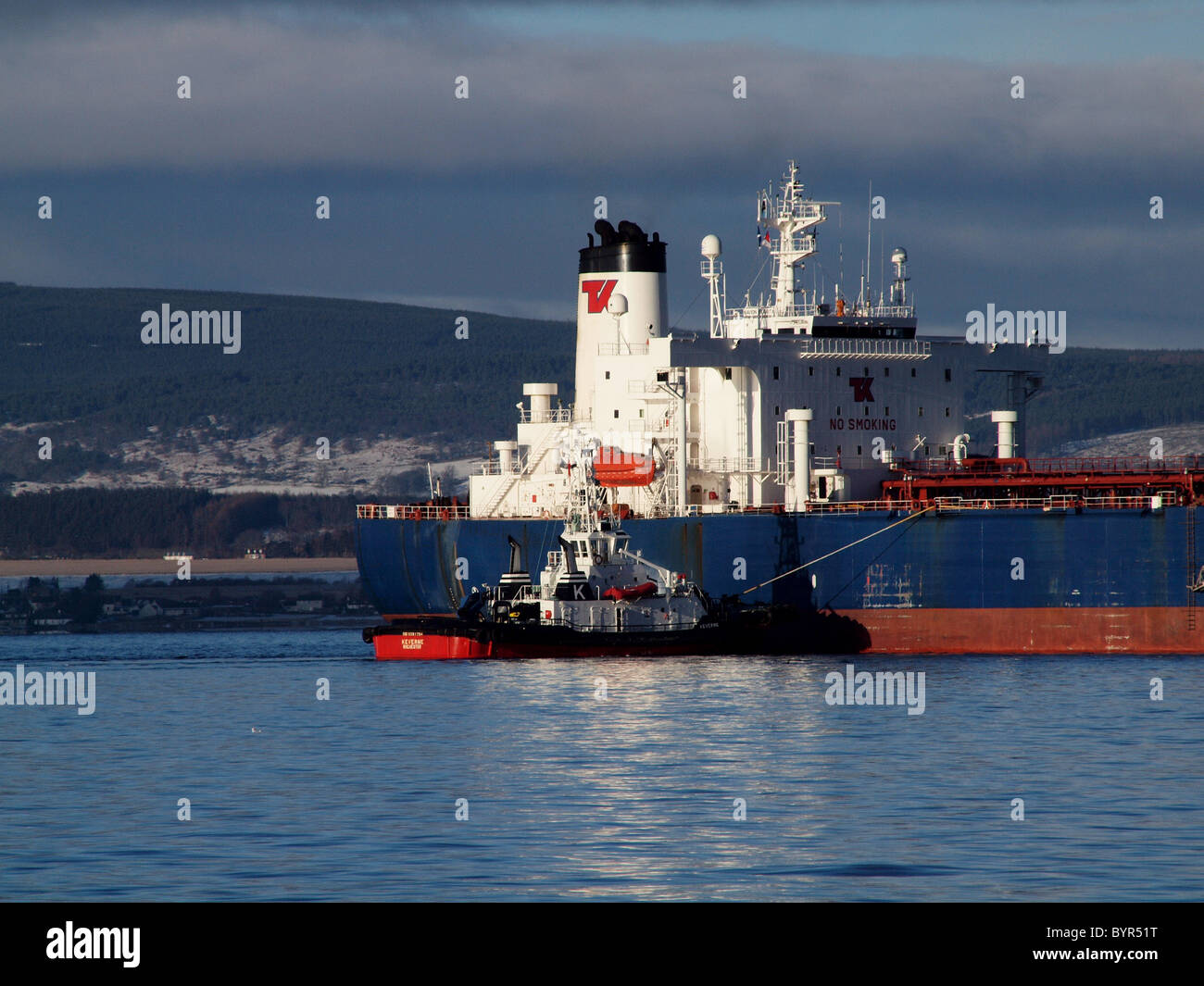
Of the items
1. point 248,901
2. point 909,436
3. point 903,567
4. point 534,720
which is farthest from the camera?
point 909,436

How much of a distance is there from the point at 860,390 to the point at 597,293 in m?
11.0

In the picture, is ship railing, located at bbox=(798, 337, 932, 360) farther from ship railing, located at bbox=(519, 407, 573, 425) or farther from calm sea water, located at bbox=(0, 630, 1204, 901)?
calm sea water, located at bbox=(0, 630, 1204, 901)

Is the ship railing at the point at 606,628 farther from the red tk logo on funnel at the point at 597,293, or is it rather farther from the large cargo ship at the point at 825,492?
the red tk logo on funnel at the point at 597,293

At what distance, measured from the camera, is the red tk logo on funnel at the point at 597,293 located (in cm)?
7438

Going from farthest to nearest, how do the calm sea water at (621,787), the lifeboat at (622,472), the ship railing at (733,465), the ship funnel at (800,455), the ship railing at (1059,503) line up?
1. the ship railing at (733,465)
2. the lifeboat at (622,472)
3. the ship funnel at (800,455)
4. the ship railing at (1059,503)
5. the calm sea water at (621,787)

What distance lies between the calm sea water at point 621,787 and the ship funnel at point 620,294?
18666 millimetres

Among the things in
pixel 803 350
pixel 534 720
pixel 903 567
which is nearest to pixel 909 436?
pixel 803 350

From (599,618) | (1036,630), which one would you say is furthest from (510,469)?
(1036,630)

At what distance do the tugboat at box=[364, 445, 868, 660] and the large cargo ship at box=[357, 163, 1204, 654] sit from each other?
4.20 ft

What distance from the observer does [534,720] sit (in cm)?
4553

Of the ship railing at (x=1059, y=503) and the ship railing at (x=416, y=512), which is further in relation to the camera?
the ship railing at (x=416, y=512)

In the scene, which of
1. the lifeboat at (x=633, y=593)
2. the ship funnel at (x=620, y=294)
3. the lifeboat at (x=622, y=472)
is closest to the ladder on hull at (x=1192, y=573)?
the lifeboat at (x=633, y=593)
